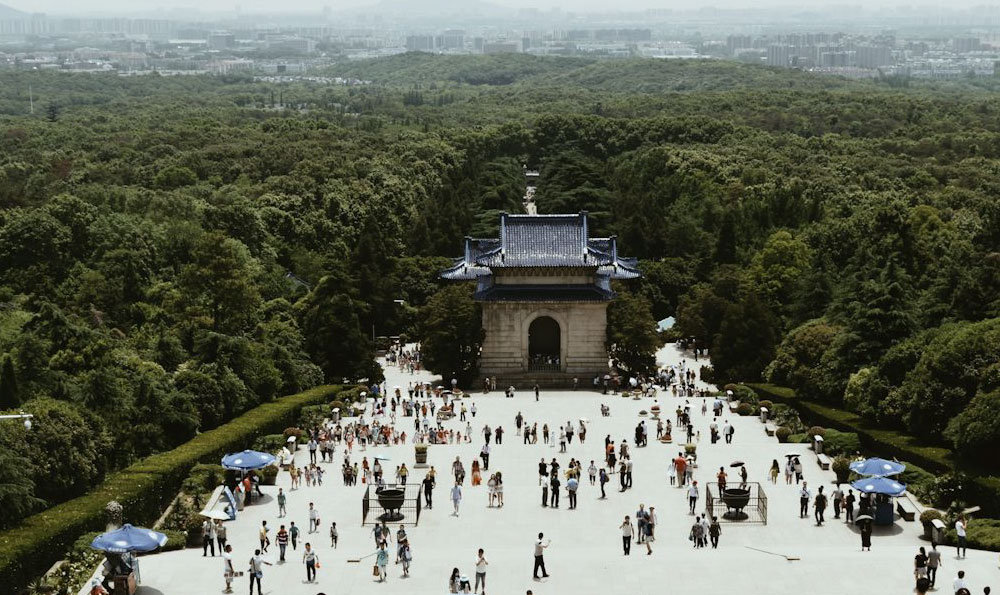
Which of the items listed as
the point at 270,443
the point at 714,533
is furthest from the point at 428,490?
the point at 270,443

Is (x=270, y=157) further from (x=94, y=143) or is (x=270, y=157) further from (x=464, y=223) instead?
(x=464, y=223)

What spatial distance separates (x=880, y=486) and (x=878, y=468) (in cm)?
144

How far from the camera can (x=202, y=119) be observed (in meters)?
174

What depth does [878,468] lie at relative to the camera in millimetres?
39719

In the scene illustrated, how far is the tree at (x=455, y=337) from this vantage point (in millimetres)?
64750

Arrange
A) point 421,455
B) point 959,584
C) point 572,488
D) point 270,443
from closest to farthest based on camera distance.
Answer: point 959,584
point 572,488
point 421,455
point 270,443

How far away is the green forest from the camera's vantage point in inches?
1791

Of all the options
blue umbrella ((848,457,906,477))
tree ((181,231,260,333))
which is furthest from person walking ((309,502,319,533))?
tree ((181,231,260,333))

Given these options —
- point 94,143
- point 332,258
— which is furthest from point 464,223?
point 94,143

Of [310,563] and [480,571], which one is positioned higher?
[480,571]

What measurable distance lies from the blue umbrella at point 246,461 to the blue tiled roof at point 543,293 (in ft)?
76.6

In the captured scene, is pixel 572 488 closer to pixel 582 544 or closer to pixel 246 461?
pixel 582 544

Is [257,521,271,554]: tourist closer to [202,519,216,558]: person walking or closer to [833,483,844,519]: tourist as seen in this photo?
[202,519,216,558]: person walking

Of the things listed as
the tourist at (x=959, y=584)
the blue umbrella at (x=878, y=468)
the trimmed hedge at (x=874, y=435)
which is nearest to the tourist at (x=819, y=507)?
the blue umbrella at (x=878, y=468)
